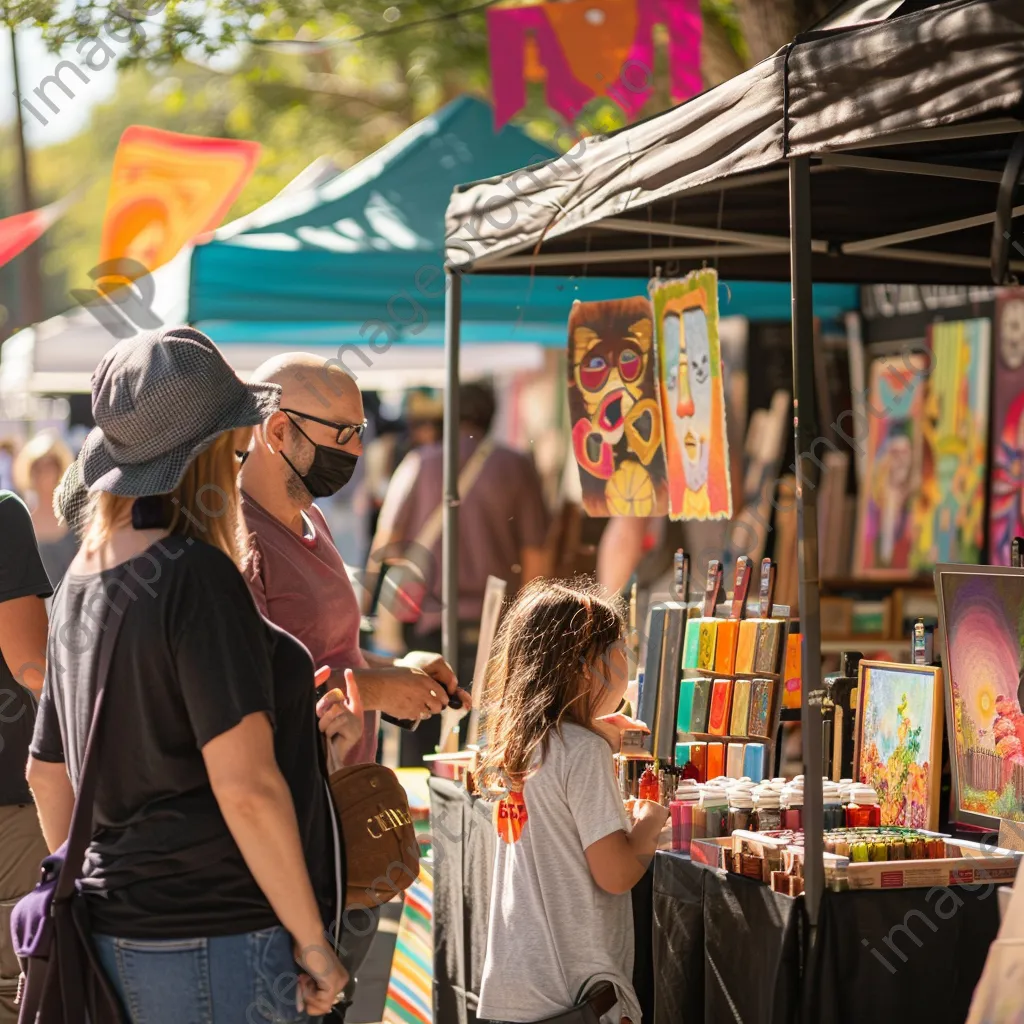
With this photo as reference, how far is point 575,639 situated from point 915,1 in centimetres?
149

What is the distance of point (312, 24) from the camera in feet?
32.5

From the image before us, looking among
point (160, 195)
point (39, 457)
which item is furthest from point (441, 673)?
point (39, 457)

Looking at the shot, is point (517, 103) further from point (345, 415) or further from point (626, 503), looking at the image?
point (345, 415)

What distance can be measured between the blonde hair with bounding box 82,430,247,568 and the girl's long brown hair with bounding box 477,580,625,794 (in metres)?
0.91

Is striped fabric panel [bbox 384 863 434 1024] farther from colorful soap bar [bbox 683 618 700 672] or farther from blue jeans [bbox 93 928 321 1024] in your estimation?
blue jeans [bbox 93 928 321 1024]

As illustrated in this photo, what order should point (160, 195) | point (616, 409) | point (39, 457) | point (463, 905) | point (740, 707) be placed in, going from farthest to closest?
point (39, 457), point (160, 195), point (616, 409), point (463, 905), point (740, 707)

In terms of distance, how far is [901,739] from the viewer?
11.1ft

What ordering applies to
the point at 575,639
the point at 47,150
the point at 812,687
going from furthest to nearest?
the point at 47,150
the point at 575,639
the point at 812,687

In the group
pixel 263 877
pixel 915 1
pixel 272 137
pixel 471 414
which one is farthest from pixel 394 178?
pixel 272 137

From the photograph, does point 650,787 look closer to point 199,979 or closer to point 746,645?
point 746,645

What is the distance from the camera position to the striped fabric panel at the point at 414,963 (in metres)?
4.52

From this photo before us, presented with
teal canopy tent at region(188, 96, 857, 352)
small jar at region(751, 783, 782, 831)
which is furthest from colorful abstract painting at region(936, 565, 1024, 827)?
teal canopy tent at region(188, 96, 857, 352)

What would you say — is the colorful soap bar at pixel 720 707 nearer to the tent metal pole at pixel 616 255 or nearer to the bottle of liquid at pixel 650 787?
the bottle of liquid at pixel 650 787

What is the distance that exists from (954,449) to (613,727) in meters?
4.88
